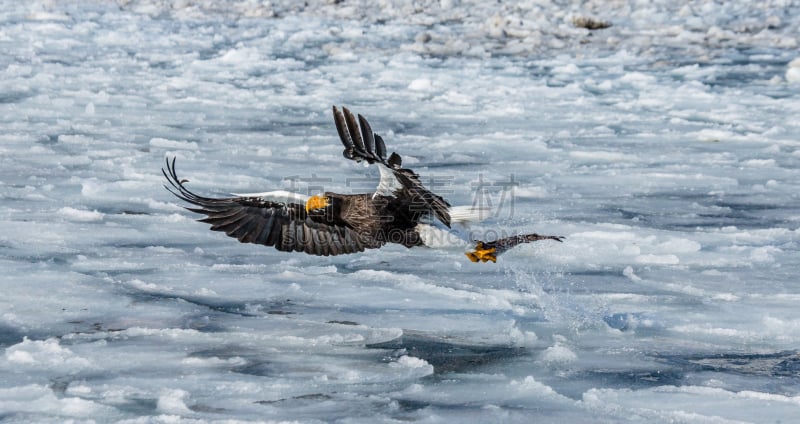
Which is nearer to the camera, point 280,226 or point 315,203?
point 315,203


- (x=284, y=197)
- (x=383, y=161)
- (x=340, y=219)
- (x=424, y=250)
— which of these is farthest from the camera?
(x=424, y=250)

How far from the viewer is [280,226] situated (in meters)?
5.73

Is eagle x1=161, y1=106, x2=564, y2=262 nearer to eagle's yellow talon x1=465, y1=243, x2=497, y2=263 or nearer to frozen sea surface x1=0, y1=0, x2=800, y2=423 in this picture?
eagle's yellow talon x1=465, y1=243, x2=497, y2=263

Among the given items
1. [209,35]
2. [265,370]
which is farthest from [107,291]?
[209,35]

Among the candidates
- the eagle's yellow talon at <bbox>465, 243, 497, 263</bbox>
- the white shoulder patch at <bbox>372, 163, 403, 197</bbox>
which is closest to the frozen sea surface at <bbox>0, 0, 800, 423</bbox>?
the eagle's yellow talon at <bbox>465, 243, 497, 263</bbox>

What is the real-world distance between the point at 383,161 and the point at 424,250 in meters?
1.62

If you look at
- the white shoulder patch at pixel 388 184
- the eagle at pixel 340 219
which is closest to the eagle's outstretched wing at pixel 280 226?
the eagle at pixel 340 219

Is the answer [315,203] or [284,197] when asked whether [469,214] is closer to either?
[315,203]

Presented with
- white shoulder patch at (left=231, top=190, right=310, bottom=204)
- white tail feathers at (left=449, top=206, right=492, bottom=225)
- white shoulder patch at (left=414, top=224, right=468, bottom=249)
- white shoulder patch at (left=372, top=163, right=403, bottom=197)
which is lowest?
white shoulder patch at (left=414, top=224, right=468, bottom=249)

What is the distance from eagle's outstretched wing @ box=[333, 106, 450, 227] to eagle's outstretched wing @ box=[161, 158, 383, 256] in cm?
43

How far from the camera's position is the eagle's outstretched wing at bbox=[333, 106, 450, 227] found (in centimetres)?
480

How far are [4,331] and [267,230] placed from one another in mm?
1483

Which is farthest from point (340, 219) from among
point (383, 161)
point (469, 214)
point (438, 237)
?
point (383, 161)

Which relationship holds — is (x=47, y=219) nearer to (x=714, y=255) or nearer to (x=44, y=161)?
(x=44, y=161)
